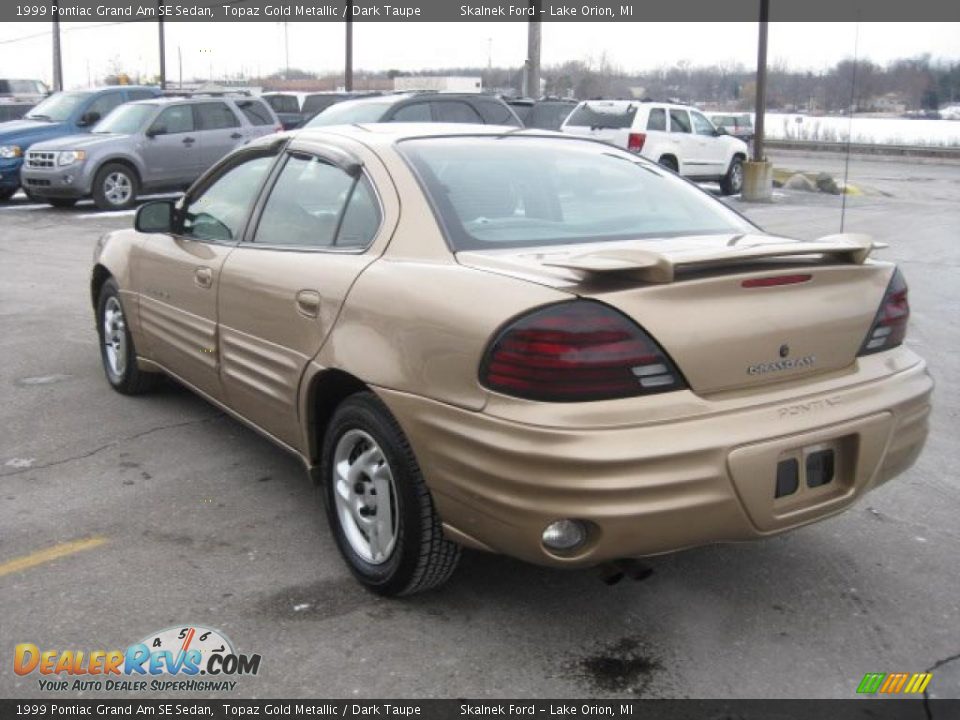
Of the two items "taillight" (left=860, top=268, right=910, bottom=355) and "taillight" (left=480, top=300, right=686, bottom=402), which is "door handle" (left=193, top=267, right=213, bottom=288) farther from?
"taillight" (left=860, top=268, right=910, bottom=355)

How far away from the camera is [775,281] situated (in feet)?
10.4

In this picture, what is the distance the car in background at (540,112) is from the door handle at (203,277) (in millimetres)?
15601

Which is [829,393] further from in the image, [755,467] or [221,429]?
[221,429]

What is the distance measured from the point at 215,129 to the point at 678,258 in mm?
15904

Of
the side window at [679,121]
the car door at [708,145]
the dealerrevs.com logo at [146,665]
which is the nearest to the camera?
the dealerrevs.com logo at [146,665]

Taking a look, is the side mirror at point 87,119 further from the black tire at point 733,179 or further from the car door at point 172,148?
the black tire at point 733,179

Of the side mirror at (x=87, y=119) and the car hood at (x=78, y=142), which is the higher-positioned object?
the side mirror at (x=87, y=119)

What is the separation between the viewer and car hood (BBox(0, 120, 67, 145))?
17703mm

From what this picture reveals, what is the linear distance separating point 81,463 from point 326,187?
1985 millimetres

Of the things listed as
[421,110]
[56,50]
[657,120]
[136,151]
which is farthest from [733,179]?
[56,50]

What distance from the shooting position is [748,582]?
12.2 ft

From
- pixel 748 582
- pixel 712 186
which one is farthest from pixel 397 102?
pixel 712 186

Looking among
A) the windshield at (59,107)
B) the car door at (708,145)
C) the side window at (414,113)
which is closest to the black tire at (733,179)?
the car door at (708,145)

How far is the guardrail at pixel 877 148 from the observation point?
37.9 m
